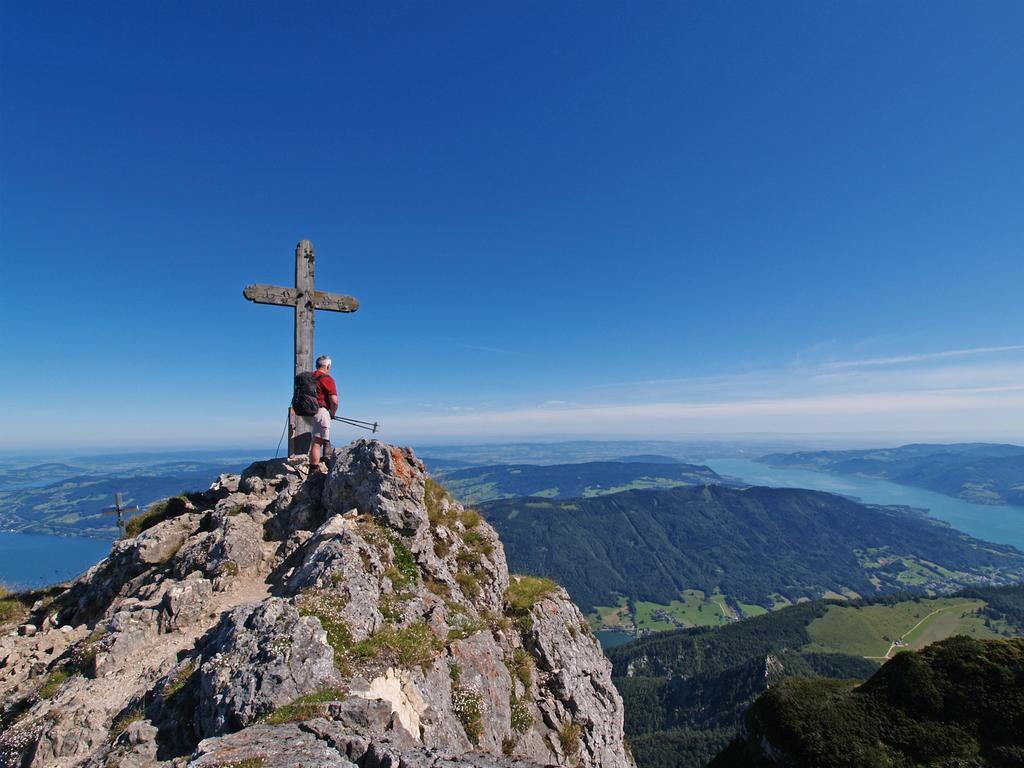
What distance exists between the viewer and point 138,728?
6375 mm

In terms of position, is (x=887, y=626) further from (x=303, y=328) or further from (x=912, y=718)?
(x=303, y=328)

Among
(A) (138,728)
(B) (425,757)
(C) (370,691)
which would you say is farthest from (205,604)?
(B) (425,757)

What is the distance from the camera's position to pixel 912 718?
30.3 ft

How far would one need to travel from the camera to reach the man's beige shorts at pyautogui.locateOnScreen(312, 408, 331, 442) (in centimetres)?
1531

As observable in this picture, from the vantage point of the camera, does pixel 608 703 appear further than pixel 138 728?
Yes

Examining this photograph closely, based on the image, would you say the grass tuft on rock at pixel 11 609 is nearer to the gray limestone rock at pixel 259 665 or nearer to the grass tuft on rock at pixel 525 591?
the gray limestone rock at pixel 259 665

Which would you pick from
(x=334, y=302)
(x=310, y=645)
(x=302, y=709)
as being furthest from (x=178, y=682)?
(x=334, y=302)

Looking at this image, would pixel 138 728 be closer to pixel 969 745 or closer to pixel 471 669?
pixel 471 669

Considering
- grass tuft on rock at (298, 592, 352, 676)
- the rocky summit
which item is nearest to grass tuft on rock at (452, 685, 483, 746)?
the rocky summit

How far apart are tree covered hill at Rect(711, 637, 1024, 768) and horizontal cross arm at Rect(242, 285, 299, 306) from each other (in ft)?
59.4

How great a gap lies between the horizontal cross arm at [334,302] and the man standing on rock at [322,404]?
2438 mm

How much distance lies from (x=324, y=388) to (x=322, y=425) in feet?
4.27

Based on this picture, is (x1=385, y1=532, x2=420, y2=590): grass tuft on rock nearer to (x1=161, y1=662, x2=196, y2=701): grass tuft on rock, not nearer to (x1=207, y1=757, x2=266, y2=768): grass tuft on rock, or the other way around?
(x1=161, y1=662, x2=196, y2=701): grass tuft on rock

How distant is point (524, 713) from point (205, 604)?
789 cm
